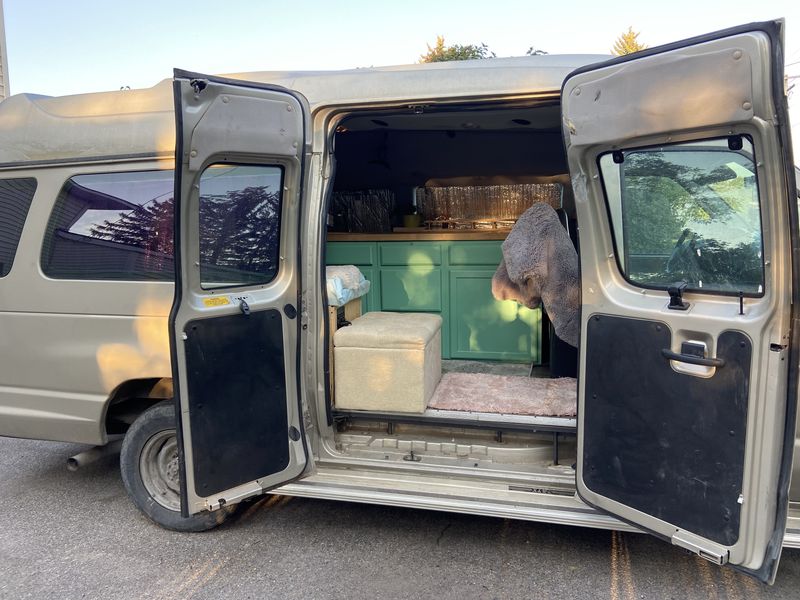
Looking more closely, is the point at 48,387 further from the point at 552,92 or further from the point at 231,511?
the point at 552,92

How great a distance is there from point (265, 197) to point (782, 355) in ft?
7.61

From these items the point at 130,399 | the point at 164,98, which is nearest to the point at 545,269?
the point at 164,98

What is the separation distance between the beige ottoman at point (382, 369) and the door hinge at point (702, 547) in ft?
4.70

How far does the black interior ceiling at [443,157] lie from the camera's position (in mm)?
6086

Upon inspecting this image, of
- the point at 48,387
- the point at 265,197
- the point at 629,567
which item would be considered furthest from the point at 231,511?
the point at 629,567

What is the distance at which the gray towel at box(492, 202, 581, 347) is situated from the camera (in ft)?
11.4

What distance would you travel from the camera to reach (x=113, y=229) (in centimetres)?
338

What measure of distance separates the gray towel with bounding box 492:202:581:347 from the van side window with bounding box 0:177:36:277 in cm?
285

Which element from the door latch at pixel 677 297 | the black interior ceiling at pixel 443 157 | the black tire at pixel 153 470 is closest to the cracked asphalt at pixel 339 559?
the black tire at pixel 153 470

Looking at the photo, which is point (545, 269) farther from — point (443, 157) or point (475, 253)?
point (443, 157)

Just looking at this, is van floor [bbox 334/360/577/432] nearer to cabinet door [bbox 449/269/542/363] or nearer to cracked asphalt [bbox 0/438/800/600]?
cracked asphalt [bbox 0/438/800/600]

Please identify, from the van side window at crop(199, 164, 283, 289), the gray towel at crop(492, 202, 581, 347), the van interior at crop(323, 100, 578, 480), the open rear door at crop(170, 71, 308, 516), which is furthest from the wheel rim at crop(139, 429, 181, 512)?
the gray towel at crop(492, 202, 581, 347)

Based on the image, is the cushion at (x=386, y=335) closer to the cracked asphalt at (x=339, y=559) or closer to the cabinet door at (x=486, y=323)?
the cracked asphalt at (x=339, y=559)

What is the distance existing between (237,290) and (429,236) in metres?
2.55
